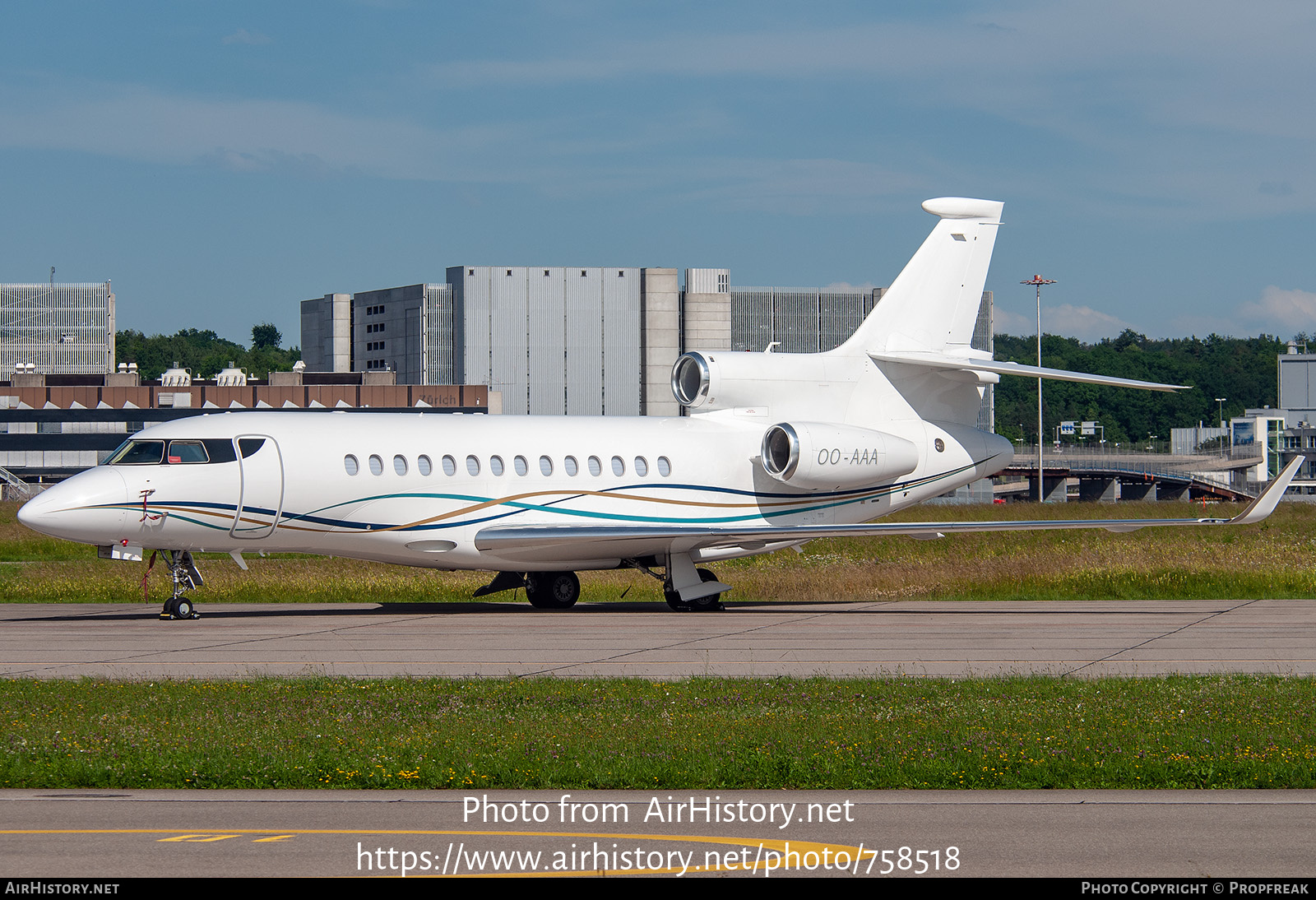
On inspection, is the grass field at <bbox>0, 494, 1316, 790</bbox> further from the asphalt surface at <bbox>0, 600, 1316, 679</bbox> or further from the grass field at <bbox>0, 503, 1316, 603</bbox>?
the grass field at <bbox>0, 503, 1316, 603</bbox>

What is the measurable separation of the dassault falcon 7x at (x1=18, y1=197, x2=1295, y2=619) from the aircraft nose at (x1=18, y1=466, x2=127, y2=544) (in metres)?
0.04

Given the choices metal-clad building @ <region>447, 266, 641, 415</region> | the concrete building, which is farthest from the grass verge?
the concrete building

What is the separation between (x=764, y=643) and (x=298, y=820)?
39.2 ft

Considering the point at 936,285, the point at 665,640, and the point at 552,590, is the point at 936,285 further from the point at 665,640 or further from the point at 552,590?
the point at 665,640

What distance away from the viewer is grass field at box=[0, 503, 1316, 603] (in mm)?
30203

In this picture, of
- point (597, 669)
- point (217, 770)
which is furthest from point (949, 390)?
Result: point (217, 770)

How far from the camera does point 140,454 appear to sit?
80.4 ft

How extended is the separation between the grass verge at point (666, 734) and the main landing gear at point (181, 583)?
852 cm

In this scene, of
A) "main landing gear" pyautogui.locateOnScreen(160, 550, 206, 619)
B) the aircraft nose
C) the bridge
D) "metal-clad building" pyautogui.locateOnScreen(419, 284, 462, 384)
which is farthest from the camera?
"metal-clad building" pyautogui.locateOnScreen(419, 284, 462, 384)

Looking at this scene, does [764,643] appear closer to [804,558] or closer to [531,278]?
[804,558]

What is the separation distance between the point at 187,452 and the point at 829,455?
40.3ft

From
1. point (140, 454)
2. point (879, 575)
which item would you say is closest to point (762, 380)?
point (879, 575)

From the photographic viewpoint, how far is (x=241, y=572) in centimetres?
3528

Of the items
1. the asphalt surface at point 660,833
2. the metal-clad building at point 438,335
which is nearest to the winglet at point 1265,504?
the asphalt surface at point 660,833
